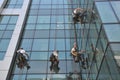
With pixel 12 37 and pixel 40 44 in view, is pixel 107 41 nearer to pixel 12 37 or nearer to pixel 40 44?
pixel 40 44

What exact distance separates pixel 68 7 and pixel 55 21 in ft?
12.9

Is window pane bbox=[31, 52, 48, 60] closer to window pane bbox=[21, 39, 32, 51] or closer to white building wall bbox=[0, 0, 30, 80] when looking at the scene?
window pane bbox=[21, 39, 32, 51]

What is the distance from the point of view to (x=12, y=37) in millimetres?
27703

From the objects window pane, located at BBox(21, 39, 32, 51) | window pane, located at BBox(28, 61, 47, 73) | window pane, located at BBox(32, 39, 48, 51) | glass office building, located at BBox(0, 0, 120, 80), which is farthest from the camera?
window pane, located at BBox(21, 39, 32, 51)

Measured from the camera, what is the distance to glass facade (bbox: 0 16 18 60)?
2645cm

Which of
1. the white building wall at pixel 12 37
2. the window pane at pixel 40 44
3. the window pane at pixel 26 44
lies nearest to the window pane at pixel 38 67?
the white building wall at pixel 12 37

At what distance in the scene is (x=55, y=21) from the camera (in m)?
31.3

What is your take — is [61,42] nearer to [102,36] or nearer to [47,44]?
[47,44]

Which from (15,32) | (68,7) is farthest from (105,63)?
(68,7)

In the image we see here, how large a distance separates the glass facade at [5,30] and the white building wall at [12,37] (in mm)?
490

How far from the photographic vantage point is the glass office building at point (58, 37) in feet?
49.0

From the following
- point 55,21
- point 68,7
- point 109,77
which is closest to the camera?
point 109,77

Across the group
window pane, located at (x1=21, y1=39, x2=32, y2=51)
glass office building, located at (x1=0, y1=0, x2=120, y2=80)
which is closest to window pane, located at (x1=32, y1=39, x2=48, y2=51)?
glass office building, located at (x1=0, y1=0, x2=120, y2=80)

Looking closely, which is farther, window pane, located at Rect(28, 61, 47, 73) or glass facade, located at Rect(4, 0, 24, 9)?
glass facade, located at Rect(4, 0, 24, 9)
